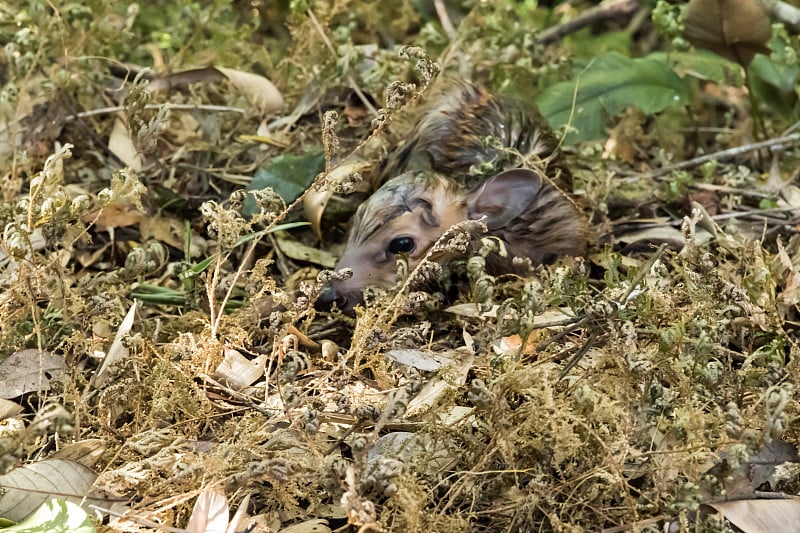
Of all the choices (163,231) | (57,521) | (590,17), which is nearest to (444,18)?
(590,17)

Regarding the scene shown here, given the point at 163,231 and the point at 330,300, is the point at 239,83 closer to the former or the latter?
the point at 163,231

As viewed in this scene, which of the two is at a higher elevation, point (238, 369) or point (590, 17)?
point (238, 369)

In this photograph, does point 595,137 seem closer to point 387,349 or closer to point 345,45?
point 345,45

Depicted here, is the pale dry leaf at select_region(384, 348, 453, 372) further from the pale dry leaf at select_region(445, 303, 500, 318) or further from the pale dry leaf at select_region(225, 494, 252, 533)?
the pale dry leaf at select_region(225, 494, 252, 533)

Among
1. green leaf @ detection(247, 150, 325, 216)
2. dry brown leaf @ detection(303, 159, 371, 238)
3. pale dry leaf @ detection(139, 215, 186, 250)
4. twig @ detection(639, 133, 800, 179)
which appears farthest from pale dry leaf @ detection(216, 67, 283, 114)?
twig @ detection(639, 133, 800, 179)

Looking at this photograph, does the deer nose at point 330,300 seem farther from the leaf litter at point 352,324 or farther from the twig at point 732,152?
the twig at point 732,152

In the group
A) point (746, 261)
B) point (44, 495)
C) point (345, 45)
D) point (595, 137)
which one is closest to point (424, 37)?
point (345, 45)
